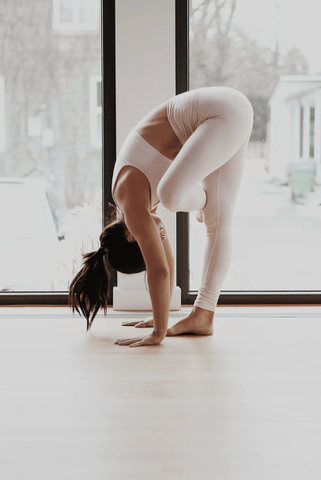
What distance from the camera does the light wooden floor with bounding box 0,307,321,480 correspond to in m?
1.05

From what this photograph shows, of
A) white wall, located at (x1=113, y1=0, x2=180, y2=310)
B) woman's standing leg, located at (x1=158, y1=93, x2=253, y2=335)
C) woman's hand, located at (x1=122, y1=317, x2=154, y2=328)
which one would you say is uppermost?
white wall, located at (x1=113, y1=0, x2=180, y2=310)

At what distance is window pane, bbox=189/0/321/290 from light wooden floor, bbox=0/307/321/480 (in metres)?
0.69

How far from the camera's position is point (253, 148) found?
2828 mm

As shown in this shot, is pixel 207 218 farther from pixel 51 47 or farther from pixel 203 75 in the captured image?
pixel 51 47

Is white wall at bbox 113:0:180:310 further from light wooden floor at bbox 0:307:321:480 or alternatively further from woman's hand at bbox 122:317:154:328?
light wooden floor at bbox 0:307:321:480

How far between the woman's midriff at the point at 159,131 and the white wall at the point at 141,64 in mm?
664

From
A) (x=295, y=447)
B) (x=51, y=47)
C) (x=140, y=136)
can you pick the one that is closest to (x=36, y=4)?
(x=51, y=47)

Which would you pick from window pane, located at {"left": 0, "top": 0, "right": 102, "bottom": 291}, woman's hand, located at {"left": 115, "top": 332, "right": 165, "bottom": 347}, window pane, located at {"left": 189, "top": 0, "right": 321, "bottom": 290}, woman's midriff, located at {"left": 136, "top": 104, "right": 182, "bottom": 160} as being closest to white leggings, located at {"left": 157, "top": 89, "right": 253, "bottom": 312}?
woman's midriff, located at {"left": 136, "top": 104, "right": 182, "bottom": 160}

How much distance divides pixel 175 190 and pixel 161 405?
31.5 inches

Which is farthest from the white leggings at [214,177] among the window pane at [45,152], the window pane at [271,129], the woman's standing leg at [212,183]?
the window pane at [45,152]

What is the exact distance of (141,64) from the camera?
104 inches

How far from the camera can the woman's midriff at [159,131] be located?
201 cm

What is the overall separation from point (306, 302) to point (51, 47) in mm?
2046

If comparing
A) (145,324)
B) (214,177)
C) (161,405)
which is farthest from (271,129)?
(161,405)
